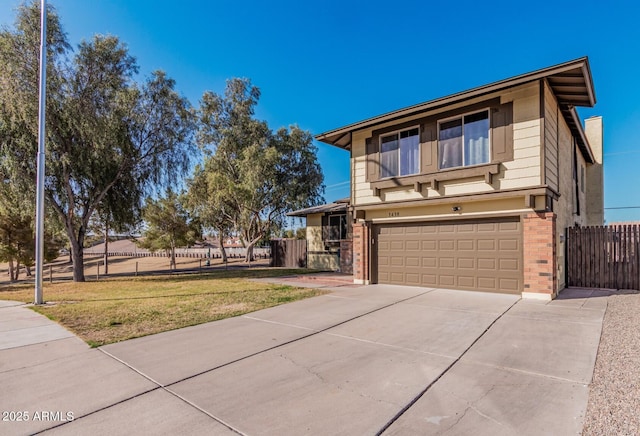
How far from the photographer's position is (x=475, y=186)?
29.4 feet

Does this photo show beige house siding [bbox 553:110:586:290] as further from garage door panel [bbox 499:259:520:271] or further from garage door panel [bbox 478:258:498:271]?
Result: garage door panel [bbox 478:258:498:271]

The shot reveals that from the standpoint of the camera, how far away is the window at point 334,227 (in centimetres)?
1845

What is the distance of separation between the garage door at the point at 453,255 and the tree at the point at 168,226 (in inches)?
751

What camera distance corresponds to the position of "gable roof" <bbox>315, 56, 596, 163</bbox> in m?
7.64

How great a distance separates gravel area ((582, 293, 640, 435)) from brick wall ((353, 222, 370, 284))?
645 centimetres

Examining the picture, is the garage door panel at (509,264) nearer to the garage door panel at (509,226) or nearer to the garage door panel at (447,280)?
the garage door panel at (509,226)

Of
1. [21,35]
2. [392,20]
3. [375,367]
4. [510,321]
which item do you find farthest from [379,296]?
[21,35]

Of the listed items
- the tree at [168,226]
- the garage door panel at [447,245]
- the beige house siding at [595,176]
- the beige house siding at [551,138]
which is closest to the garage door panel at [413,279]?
the garage door panel at [447,245]

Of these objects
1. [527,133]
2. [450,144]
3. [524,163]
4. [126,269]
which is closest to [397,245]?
[450,144]

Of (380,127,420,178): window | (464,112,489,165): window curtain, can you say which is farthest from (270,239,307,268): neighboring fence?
(464,112,489,165): window curtain

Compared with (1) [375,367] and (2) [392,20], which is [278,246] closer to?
(2) [392,20]

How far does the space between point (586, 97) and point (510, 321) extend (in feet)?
22.7

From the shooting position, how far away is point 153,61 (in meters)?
15.5

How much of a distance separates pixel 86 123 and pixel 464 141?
14.2m
